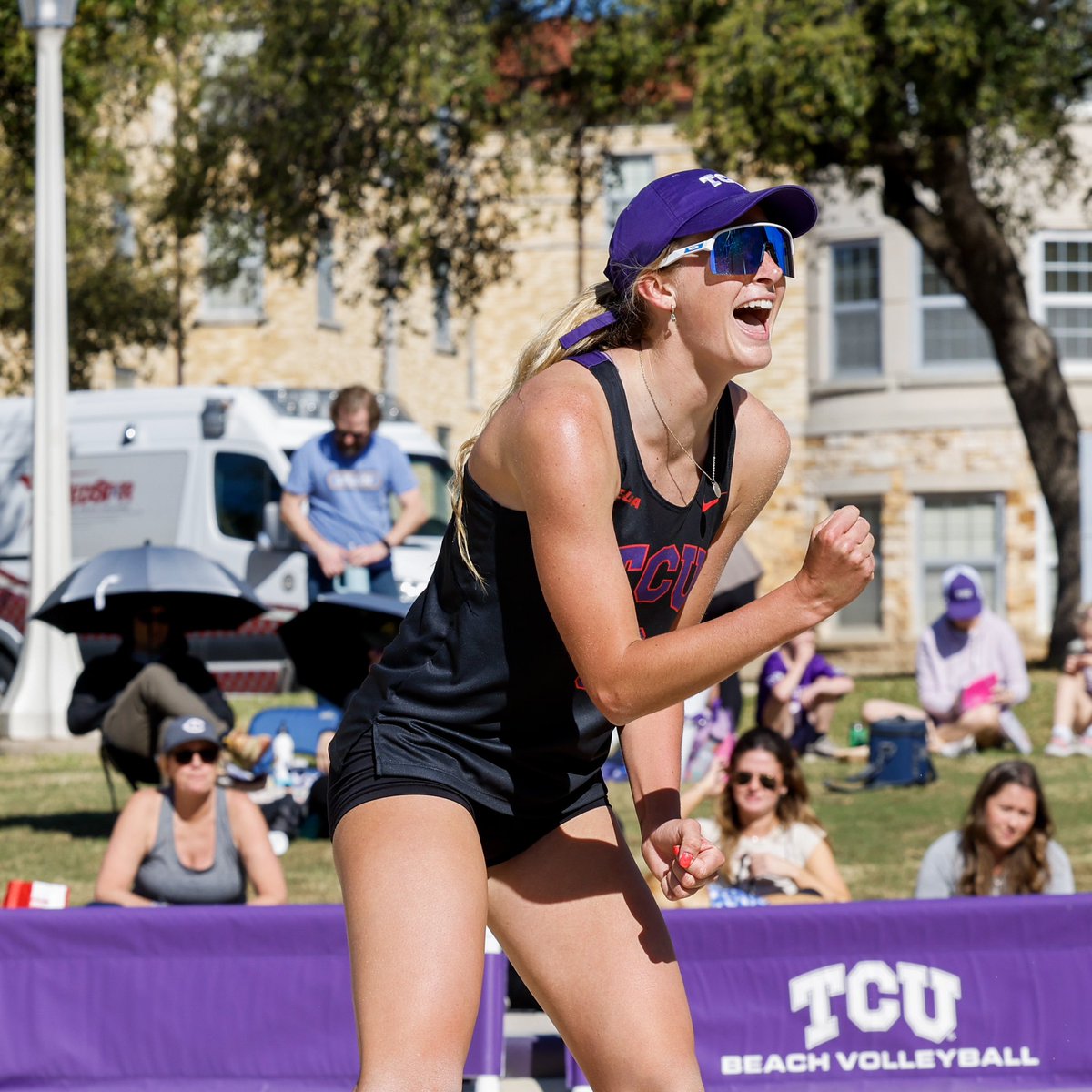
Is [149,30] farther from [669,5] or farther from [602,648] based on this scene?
[602,648]

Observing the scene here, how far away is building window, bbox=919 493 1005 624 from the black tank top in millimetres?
26192

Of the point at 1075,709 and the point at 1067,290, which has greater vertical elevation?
the point at 1067,290

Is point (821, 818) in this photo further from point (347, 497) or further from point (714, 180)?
point (714, 180)

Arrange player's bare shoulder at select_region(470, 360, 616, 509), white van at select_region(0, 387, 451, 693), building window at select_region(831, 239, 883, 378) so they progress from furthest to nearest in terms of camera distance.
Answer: building window at select_region(831, 239, 883, 378) → white van at select_region(0, 387, 451, 693) → player's bare shoulder at select_region(470, 360, 616, 509)

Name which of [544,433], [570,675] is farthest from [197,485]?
[544,433]

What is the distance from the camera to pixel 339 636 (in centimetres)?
991

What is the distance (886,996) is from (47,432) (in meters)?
9.70

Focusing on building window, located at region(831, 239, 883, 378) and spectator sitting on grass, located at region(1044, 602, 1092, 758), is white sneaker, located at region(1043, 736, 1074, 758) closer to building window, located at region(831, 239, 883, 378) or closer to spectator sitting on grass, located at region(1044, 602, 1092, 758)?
spectator sitting on grass, located at region(1044, 602, 1092, 758)

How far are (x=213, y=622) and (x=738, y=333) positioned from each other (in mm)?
7333

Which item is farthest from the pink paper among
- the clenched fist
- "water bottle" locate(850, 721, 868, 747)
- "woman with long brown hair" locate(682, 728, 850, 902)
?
the clenched fist

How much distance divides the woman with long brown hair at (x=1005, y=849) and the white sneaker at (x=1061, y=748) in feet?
18.2

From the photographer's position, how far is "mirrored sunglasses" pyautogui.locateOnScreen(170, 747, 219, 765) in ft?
23.8

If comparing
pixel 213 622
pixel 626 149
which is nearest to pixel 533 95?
pixel 213 622

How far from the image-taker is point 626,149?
34594 mm
